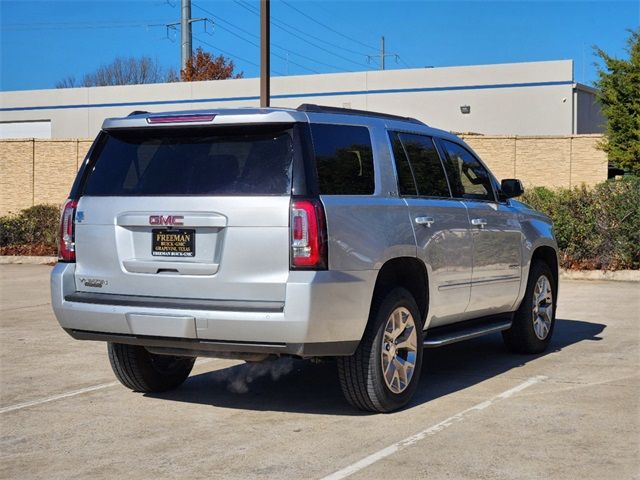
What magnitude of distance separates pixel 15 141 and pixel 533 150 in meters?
16.9

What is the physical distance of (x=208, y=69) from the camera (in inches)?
2499

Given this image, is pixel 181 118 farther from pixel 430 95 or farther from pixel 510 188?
pixel 430 95

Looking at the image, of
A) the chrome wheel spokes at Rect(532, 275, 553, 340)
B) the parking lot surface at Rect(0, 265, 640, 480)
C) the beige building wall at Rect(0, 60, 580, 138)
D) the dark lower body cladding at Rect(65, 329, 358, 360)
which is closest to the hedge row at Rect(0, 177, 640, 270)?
the parking lot surface at Rect(0, 265, 640, 480)

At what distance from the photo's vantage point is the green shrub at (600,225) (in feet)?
53.8

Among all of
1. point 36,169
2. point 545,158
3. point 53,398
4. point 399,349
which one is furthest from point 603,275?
point 36,169

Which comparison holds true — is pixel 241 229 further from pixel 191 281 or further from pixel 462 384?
pixel 462 384

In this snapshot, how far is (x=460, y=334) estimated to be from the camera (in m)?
7.72

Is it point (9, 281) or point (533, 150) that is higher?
point (533, 150)

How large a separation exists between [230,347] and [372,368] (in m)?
1.01

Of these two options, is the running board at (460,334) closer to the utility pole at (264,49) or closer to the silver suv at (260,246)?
the silver suv at (260,246)

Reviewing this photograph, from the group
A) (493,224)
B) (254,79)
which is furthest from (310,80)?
(493,224)

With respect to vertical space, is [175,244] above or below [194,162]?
below

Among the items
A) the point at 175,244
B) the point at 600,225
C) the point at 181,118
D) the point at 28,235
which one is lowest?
the point at 28,235

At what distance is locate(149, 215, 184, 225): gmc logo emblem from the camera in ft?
20.5
